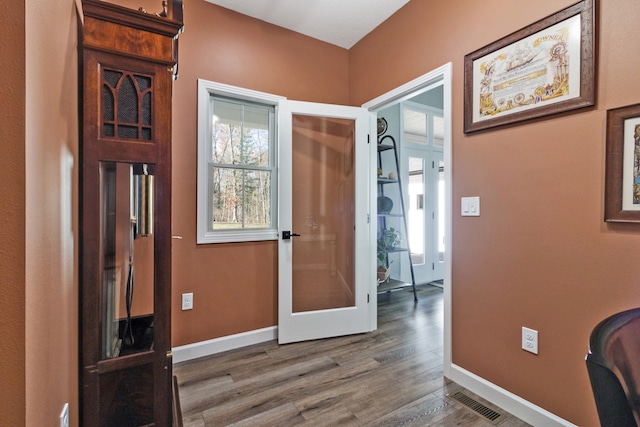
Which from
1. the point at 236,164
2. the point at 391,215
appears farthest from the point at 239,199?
the point at 391,215

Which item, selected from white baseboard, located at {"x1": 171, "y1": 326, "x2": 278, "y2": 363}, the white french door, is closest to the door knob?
the white french door

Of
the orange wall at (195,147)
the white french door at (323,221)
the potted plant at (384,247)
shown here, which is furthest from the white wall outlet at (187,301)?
the potted plant at (384,247)

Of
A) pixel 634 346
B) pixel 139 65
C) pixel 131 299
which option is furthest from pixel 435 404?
pixel 139 65

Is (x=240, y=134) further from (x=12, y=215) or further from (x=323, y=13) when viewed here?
(x=12, y=215)

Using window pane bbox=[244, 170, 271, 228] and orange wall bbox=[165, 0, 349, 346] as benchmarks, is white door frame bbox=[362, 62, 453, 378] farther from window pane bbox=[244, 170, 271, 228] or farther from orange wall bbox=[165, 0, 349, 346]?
window pane bbox=[244, 170, 271, 228]

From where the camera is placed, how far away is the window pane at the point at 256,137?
8.61 ft

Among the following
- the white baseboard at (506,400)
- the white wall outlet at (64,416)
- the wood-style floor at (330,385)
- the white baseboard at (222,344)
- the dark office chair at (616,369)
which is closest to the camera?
the dark office chair at (616,369)

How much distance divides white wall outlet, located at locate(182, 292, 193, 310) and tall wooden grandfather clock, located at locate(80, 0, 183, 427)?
3.02 feet

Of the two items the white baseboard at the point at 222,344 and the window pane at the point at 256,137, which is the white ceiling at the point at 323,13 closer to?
the window pane at the point at 256,137

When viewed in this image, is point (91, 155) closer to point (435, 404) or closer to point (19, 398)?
point (19, 398)

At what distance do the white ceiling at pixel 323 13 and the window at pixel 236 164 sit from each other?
0.66m

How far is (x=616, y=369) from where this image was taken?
2.16ft

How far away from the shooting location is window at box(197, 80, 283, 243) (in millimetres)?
2369

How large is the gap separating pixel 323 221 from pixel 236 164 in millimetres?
955
